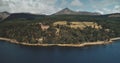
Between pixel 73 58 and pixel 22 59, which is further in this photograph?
pixel 73 58

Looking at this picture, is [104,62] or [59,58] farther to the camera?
[59,58]

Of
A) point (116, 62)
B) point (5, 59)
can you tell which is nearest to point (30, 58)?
point (5, 59)

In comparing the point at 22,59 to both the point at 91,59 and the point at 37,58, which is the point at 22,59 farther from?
the point at 91,59

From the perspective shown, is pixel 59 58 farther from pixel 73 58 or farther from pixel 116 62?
pixel 116 62

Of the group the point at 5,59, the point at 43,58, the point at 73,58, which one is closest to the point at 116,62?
the point at 73,58

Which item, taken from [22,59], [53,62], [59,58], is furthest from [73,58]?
[22,59]

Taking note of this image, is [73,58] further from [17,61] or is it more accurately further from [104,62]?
[17,61]

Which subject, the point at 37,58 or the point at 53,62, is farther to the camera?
the point at 37,58
